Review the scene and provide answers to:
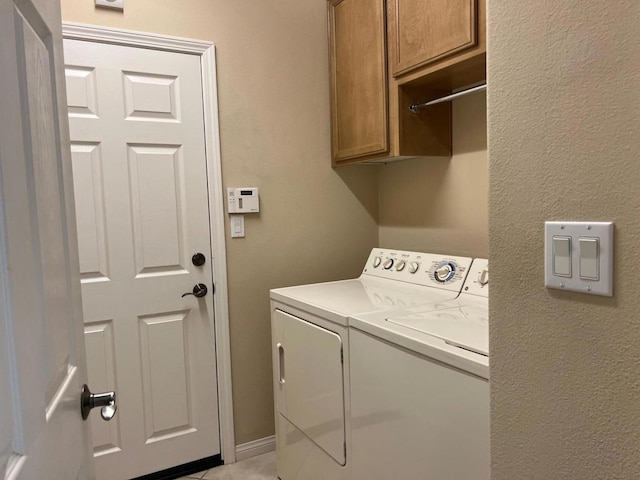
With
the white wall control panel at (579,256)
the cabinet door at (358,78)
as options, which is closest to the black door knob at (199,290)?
the cabinet door at (358,78)

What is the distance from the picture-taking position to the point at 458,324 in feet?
4.81

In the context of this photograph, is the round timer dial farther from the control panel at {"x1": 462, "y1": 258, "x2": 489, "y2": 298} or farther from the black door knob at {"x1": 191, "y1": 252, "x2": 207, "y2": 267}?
the black door knob at {"x1": 191, "y1": 252, "x2": 207, "y2": 267}

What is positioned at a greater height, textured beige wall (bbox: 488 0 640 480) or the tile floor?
textured beige wall (bbox: 488 0 640 480)

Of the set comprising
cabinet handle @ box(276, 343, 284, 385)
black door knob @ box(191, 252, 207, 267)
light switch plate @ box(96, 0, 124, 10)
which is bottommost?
cabinet handle @ box(276, 343, 284, 385)

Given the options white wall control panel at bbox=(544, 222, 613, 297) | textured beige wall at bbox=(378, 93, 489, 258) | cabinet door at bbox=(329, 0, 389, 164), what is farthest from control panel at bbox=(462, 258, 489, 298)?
white wall control panel at bbox=(544, 222, 613, 297)

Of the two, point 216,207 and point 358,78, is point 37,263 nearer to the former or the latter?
point 216,207

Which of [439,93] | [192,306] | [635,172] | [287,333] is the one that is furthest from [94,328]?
[635,172]

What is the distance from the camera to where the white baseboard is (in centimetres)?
243

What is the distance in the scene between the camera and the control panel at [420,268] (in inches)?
76.0

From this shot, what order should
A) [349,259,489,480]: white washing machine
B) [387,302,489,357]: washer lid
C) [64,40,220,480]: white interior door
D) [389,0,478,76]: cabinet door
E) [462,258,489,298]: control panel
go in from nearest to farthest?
[349,259,489,480]: white washing machine → [387,302,489,357]: washer lid → [389,0,478,76]: cabinet door → [462,258,489,298]: control panel → [64,40,220,480]: white interior door

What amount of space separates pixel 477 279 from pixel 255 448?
147cm

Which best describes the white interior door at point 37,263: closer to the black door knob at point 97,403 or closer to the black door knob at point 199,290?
the black door knob at point 97,403

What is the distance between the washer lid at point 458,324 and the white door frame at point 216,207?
1074mm

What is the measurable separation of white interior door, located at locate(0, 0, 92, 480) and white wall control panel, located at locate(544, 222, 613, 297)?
747 millimetres
